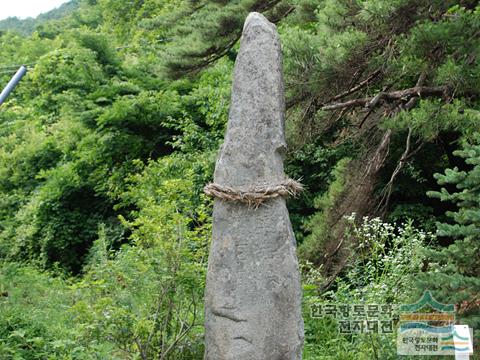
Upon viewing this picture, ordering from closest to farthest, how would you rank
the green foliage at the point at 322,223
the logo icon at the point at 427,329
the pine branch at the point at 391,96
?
the logo icon at the point at 427,329 < the pine branch at the point at 391,96 < the green foliage at the point at 322,223

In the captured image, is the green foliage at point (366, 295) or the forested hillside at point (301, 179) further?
the green foliage at point (366, 295)

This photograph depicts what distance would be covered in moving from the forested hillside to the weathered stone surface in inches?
38.2

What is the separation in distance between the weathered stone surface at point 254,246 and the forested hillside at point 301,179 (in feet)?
3.18

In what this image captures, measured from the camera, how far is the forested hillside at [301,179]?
16.3 feet

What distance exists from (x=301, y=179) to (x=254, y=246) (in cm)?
413

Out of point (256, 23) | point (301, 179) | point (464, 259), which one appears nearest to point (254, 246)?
point (256, 23)

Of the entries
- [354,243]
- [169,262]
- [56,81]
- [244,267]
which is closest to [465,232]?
[244,267]

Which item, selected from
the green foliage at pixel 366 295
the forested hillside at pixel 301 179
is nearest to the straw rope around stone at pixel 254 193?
the forested hillside at pixel 301 179

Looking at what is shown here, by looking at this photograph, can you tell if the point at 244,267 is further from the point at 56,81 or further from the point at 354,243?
the point at 56,81

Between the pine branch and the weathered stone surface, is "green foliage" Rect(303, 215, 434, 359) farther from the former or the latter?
the weathered stone surface

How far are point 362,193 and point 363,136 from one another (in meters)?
0.82

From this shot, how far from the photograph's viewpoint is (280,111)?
3.96 metres

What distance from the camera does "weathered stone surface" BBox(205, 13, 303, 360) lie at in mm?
3869

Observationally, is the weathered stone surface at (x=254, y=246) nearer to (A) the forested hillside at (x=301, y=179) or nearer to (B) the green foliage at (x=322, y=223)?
(A) the forested hillside at (x=301, y=179)
